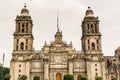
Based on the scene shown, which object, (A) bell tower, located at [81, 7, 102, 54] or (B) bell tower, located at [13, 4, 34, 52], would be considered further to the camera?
(A) bell tower, located at [81, 7, 102, 54]

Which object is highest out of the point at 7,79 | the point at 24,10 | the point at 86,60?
the point at 24,10

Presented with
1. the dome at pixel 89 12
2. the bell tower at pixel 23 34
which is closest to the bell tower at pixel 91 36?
the dome at pixel 89 12

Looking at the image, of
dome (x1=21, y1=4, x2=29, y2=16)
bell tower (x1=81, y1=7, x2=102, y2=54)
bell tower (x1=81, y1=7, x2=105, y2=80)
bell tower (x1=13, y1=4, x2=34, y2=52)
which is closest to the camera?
bell tower (x1=81, y1=7, x2=105, y2=80)

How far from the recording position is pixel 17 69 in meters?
67.3

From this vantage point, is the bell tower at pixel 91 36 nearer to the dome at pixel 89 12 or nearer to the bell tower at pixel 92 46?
the bell tower at pixel 92 46

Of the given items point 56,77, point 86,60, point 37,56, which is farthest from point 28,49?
point 86,60

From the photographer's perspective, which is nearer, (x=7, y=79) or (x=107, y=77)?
(x=7, y=79)

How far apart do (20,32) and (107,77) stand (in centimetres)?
2770

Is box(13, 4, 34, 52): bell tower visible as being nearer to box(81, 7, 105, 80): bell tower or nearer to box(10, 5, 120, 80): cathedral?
box(10, 5, 120, 80): cathedral

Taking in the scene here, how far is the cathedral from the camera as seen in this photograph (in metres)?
67.3

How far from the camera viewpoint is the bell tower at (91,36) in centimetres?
7000

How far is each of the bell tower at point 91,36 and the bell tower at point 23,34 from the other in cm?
1531

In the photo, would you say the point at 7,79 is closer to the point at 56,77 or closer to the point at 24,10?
the point at 56,77

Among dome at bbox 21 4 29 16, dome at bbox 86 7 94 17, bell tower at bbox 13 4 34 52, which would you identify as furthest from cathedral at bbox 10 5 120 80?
dome at bbox 86 7 94 17
